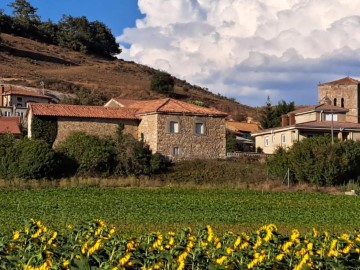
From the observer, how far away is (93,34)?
523ft

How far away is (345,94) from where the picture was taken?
10169 cm

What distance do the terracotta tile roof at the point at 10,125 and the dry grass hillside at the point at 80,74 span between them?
3693 cm

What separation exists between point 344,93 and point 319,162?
1947 inches

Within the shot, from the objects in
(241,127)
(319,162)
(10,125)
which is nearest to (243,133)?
(241,127)

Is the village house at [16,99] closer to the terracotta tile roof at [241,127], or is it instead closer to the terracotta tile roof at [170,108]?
the terracotta tile roof at [241,127]

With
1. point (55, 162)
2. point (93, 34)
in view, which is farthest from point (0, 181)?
point (93, 34)

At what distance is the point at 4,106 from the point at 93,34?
245 feet

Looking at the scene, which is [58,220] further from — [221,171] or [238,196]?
[221,171]

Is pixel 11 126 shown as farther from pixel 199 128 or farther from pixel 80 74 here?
pixel 80 74

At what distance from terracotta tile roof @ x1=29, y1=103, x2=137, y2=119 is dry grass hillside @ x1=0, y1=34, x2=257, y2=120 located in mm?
41192

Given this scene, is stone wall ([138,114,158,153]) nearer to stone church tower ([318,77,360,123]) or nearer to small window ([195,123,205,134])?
small window ([195,123,205,134])

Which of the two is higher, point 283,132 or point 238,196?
point 283,132

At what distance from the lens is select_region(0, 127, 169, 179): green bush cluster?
5206cm

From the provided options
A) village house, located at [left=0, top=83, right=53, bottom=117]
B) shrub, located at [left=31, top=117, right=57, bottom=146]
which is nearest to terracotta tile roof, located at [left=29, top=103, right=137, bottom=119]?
shrub, located at [left=31, top=117, right=57, bottom=146]
